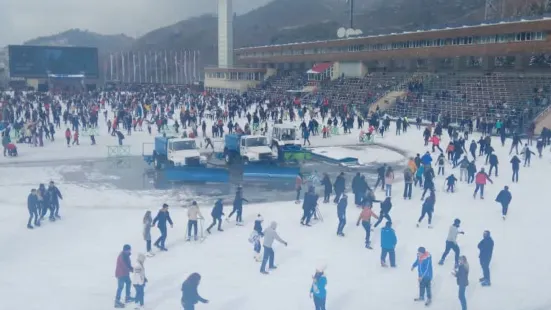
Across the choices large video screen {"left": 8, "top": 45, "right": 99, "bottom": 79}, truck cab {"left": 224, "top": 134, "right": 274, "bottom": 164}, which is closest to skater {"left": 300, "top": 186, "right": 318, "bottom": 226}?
truck cab {"left": 224, "top": 134, "right": 274, "bottom": 164}

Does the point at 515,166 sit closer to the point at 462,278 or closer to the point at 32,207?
the point at 462,278

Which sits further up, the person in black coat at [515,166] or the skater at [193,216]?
the person in black coat at [515,166]

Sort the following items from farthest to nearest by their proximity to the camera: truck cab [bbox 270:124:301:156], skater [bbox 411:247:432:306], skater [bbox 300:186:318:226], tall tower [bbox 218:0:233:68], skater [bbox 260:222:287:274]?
tall tower [bbox 218:0:233:68], truck cab [bbox 270:124:301:156], skater [bbox 300:186:318:226], skater [bbox 260:222:287:274], skater [bbox 411:247:432:306]

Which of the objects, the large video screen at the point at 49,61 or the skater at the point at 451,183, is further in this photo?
the large video screen at the point at 49,61

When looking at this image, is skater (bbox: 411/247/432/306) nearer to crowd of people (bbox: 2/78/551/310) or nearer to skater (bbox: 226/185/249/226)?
crowd of people (bbox: 2/78/551/310)

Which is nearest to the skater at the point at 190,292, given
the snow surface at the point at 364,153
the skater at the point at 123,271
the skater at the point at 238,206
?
the skater at the point at 123,271

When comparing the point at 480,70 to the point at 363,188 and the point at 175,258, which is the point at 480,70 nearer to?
the point at 363,188

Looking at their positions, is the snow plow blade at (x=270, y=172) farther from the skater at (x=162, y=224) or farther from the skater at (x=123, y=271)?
the skater at (x=123, y=271)
